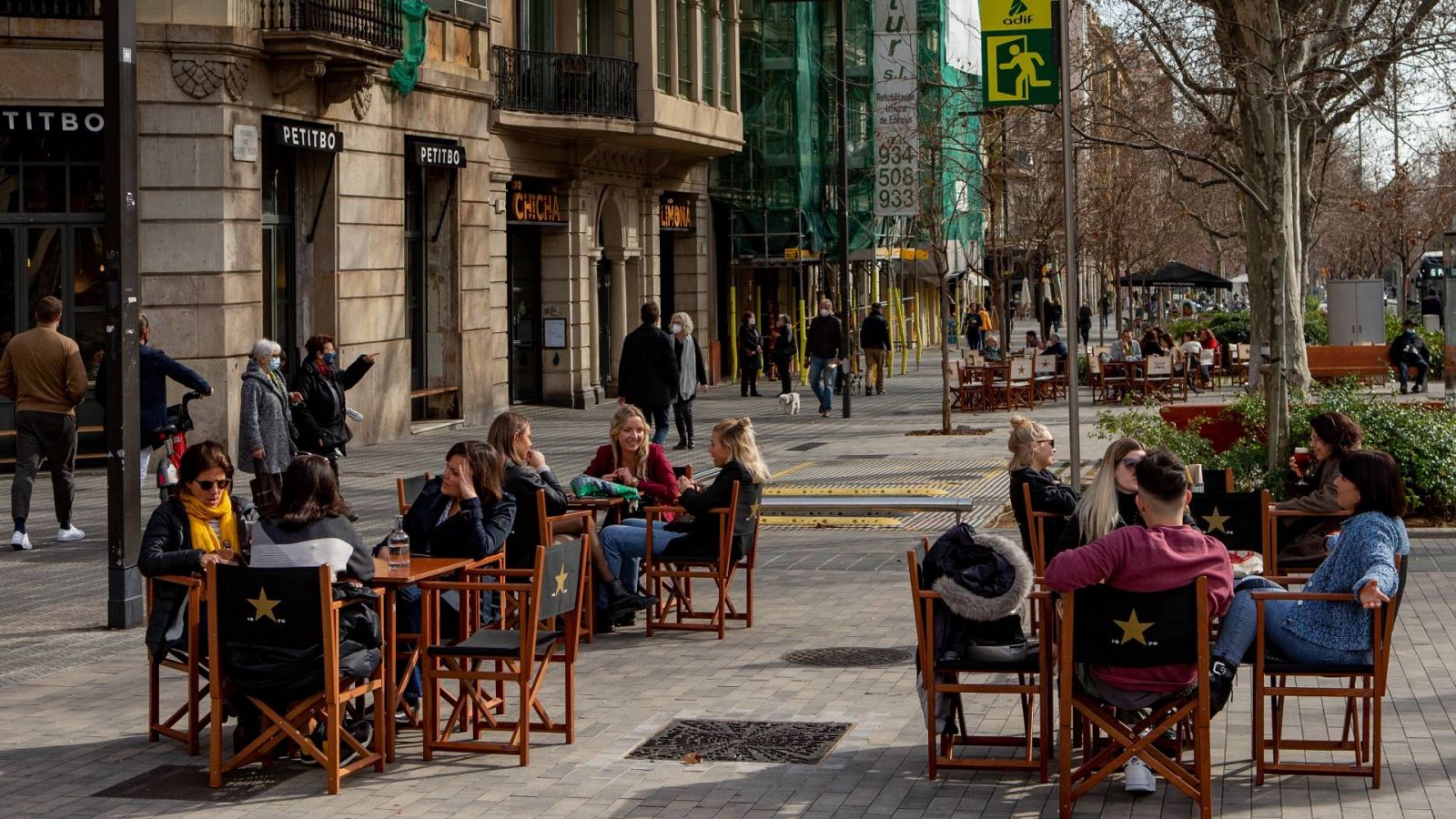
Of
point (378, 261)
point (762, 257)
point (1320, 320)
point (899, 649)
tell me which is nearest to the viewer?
point (899, 649)

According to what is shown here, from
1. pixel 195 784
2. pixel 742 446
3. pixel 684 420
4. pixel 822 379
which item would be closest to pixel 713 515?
pixel 742 446

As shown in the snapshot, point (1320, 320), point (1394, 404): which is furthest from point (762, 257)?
point (1394, 404)

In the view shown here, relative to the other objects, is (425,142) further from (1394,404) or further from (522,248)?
(1394,404)

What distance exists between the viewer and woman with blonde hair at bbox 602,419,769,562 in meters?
11.3

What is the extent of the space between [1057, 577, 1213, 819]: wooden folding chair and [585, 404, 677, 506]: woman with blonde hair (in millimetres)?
5004

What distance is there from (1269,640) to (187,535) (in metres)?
4.65

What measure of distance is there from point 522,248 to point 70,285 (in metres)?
12.3

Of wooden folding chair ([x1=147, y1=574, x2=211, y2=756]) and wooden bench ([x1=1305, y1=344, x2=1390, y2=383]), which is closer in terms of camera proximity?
wooden folding chair ([x1=147, y1=574, x2=211, y2=756])

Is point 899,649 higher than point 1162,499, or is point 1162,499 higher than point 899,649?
point 1162,499

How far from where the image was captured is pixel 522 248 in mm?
33625

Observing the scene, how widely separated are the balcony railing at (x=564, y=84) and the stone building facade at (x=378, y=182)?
4 cm

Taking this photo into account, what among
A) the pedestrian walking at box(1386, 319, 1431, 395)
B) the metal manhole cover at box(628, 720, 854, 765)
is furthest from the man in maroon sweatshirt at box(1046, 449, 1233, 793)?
the pedestrian walking at box(1386, 319, 1431, 395)

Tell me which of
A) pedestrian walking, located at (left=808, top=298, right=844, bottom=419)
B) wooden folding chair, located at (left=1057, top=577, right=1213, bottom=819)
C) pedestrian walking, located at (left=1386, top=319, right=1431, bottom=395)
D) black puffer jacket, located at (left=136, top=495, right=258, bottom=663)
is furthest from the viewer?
pedestrian walking, located at (left=1386, top=319, right=1431, bottom=395)

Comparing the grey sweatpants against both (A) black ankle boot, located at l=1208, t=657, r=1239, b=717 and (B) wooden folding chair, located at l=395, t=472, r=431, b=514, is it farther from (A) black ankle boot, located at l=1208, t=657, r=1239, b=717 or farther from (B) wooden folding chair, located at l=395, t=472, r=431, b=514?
(A) black ankle boot, located at l=1208, t=657, r=1239, b=717
